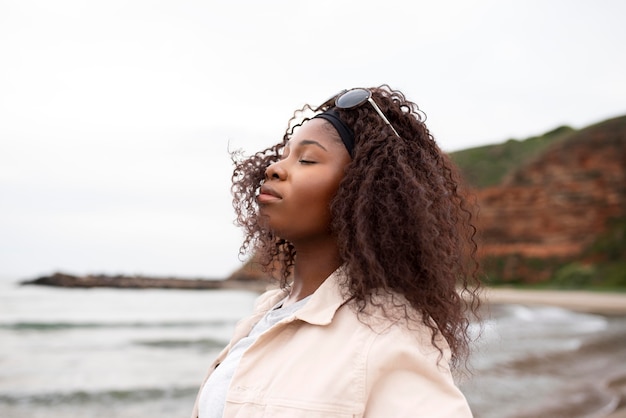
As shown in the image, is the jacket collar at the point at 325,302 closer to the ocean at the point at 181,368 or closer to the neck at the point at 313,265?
the neck at the point at 313,265

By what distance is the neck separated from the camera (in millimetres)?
1558

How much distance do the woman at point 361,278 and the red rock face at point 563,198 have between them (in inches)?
1370

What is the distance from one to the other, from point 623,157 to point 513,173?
6.33 meters

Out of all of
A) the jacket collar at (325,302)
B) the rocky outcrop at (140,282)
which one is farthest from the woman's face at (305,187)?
the rocky outcrop at (140,282)

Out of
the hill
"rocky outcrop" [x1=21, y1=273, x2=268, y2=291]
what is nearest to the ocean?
the hill

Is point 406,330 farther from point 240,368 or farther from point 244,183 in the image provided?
point 244,183

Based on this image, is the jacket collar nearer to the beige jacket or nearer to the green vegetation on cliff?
the beige jacket

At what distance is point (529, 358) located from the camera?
12984mm

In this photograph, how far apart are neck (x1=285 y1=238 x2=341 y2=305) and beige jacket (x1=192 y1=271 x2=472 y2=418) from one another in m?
0.15

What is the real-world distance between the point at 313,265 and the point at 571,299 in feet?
102

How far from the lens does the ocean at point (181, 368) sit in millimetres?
8477

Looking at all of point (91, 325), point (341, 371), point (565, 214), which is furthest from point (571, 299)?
point (341, 371)

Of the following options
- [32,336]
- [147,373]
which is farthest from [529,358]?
[32,336]

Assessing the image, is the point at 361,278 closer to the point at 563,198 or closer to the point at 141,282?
the point at 563,198
